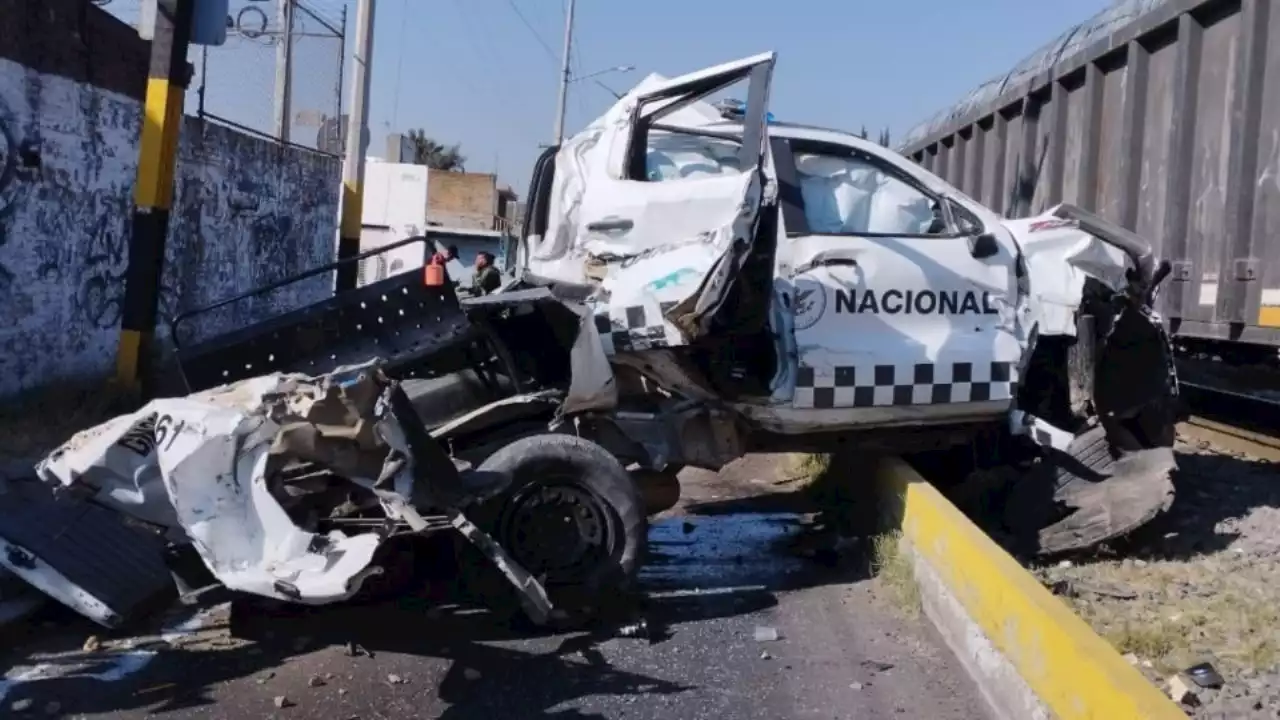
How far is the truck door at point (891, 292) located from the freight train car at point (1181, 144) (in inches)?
68.4

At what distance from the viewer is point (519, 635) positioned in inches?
189

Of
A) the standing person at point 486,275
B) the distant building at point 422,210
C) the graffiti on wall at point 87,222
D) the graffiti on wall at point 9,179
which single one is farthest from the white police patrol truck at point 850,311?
the distant building at point 422,210

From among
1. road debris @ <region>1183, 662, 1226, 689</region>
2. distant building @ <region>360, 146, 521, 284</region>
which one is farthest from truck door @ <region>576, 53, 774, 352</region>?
distant building @ <region>360, 146, 521, 284</region>

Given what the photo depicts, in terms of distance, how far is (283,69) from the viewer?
15070mm

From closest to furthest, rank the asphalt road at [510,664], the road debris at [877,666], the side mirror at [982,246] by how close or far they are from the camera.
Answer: the asphalt road at [510,664], the road debris at [877,666], the side mirror at [982,246]

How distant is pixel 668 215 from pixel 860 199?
1.01 metres

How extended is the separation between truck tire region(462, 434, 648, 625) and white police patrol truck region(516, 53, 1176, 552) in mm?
358

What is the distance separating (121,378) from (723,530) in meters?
5.08

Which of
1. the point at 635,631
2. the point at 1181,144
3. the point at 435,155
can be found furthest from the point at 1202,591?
the point at 435,155

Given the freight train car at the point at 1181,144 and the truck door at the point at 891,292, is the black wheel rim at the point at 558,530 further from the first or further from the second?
the freight train car at the point at 1181,144

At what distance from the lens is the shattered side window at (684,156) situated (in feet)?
18.7

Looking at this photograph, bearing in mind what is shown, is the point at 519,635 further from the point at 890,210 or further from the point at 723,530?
the point at 890,210

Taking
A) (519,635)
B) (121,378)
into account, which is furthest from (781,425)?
(121,378)

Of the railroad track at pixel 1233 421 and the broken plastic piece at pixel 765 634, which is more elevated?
the railroad track at pixel 1233 421
